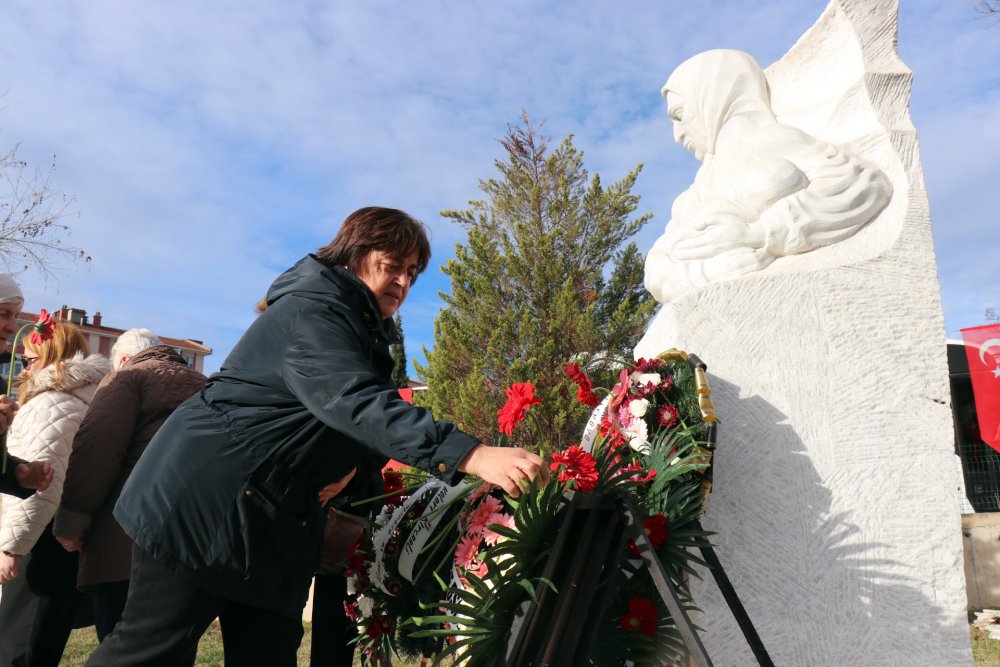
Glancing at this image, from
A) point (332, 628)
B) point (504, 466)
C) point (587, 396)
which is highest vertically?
point (587, 396)

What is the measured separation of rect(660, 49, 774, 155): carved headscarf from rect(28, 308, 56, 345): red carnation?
108 inches

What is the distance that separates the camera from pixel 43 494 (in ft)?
9.04

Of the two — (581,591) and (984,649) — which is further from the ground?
(581,591)

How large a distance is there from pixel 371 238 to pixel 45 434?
5.85ft

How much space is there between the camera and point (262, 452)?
1698mm

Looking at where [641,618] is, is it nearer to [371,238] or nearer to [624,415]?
[624,415]

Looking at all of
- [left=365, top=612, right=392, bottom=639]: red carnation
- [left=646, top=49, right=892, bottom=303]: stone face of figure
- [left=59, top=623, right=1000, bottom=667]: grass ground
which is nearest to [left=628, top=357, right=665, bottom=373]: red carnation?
[left=646, top=49, right=892, bottom=303]: stone face of figure

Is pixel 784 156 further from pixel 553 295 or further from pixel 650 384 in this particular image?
pixel 553 295

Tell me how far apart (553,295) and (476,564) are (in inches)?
334

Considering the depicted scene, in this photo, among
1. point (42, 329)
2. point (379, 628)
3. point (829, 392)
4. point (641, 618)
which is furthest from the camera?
point (42, 329)

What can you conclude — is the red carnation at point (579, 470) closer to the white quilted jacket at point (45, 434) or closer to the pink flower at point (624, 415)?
the pink flower at point (624, 415)

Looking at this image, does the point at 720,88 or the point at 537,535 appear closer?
the point at 537,535

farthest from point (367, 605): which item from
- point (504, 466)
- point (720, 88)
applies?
point (720, 88)

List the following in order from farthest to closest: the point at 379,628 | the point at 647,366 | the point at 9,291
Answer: the point at 9,291, the point at 647,366, the point at 379,628
